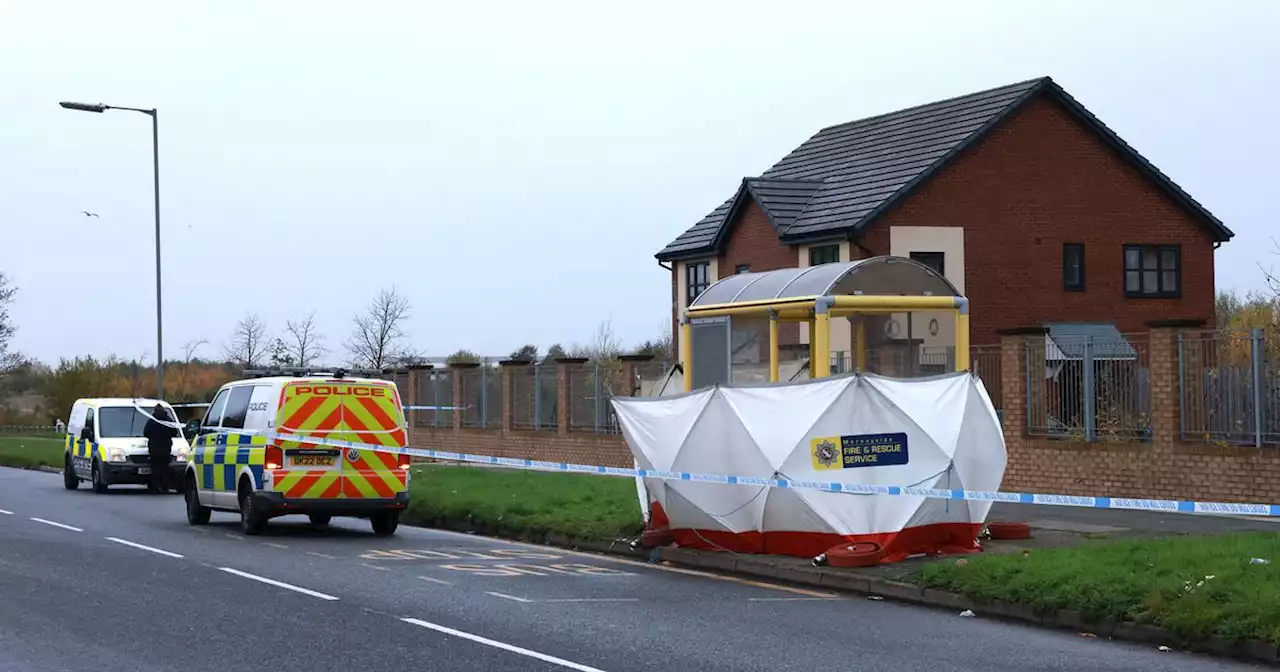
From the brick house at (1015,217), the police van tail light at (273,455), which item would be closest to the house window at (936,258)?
the brick house at (1015,217)

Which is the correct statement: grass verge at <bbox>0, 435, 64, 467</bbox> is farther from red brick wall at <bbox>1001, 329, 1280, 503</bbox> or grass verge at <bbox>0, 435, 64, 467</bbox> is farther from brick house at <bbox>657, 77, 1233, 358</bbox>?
red brick wall at <bbox>1001, 329, 1280, 503</bbox>

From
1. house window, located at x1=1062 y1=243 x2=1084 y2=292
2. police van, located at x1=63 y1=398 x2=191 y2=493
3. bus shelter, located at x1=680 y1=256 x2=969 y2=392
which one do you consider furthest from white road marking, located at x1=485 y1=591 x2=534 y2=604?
house window, located at x1=1062 y1=243 x2=1084 y2=292

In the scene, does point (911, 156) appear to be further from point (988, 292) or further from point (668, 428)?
point (668, 428)

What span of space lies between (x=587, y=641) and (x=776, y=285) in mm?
8796

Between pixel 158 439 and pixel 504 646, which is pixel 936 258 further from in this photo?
pixel 504 646

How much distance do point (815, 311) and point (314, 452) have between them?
6247 mm

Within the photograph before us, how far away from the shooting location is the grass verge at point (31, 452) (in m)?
42.8

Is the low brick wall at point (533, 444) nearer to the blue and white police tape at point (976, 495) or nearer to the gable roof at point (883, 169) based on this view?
the gable roof at point (883, 169)

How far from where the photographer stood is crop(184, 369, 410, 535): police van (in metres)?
19.0

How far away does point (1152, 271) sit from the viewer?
126 ft

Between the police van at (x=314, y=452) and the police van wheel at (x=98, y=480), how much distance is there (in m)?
11.0

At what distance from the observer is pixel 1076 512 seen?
1939cm

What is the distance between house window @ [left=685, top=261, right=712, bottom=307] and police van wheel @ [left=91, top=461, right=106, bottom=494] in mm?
16782

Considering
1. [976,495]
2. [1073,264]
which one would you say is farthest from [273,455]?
[1073,264]
